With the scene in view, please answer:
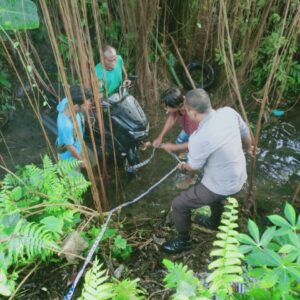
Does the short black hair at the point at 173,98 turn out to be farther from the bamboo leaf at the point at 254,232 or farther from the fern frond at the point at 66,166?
the bamboo leaf at the point at 254,232

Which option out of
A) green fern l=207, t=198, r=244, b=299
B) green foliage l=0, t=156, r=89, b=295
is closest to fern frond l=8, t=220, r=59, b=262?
green foliage l=0, t=156, r=89, b=295

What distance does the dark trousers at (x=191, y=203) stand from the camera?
262 centimetres

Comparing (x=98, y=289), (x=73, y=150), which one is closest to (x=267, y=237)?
(x=98, y=289)

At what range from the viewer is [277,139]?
14.4ft

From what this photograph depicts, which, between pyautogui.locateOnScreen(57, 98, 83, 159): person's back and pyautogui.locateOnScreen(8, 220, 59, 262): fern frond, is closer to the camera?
pyautogui.locateOnScreen(8, 220, 59, 262): fern frond

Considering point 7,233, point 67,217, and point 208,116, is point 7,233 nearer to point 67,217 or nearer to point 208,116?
point 67,217

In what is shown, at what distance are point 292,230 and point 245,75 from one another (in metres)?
3.45

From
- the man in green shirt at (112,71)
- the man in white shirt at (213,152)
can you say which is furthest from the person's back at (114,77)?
the man in white shirt at (213,152)

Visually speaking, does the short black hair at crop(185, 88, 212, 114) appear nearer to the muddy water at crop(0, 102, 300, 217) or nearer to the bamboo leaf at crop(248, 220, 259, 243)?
the bamboo leaf at crop(248, 220, 259, 243)

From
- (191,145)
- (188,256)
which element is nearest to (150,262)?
(188,256)

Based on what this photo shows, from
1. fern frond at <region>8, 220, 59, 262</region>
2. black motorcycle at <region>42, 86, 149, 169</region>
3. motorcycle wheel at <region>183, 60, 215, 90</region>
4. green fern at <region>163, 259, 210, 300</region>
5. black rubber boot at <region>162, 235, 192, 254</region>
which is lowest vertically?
black rubber boot at <region>162, 235, 192, 254</region>

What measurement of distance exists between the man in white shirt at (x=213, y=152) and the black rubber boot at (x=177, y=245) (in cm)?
26

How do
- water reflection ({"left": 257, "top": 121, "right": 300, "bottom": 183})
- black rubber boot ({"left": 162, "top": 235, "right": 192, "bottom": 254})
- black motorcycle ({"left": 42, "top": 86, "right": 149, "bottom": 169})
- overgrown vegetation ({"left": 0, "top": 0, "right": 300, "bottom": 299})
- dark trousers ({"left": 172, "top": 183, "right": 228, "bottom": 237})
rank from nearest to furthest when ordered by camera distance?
overgrown vegetation ({"left": 0, "top": 0, "right": 300, "bottom": 299}) → dark trousers ({"left": 172, "top": 183, "right": 228, "bottom": 237}) → black rubber boot ({"left": 162, "top": 235, "right": 192, "bottom": 254}) → black motorcycle ({"left": 42, "top": 86, "right": 149, "bottom": 169}) → water reflection ({"left": 257, "top": 121, "right": 300, "bottom": 183})

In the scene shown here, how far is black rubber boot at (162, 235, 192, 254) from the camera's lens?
2889mm
